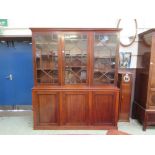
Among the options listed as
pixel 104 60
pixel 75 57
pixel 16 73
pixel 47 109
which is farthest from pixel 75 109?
pixel 16 73

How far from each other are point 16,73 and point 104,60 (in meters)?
2.32

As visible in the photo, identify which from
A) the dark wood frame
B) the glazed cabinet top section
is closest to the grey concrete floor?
the dark wood frame

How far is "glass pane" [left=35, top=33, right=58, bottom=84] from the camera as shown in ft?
10.3

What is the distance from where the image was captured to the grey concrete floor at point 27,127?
3109mm

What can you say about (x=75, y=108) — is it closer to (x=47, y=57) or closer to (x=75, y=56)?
(x=75, y=56)

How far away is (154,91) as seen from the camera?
10.2 feet

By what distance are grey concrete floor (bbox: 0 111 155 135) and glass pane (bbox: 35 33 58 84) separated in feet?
3.30

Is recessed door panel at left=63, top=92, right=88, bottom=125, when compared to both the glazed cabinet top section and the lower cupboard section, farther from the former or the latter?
the glazed cabinet top section

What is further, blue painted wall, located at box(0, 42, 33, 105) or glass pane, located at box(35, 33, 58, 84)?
blue painted wall, located at box(0, 42, 33, 105)

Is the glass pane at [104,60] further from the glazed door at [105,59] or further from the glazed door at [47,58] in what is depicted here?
the glazed door at [47,58]

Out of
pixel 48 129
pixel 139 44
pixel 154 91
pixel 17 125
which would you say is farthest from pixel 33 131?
pixel 139 44

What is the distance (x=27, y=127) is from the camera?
3336mm
